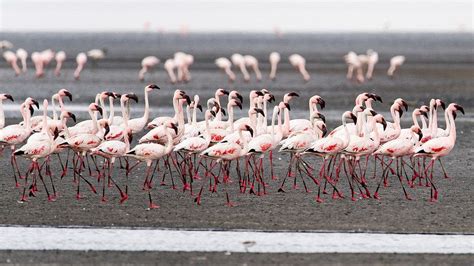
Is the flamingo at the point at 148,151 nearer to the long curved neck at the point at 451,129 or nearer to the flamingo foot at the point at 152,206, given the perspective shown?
the flamingo foot at the point at 152,206

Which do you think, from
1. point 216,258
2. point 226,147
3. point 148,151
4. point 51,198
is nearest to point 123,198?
point 148,151

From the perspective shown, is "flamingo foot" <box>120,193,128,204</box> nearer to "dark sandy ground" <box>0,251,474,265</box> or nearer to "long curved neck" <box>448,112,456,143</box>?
"dark sandy ground" <box>0,251,474,265</box>

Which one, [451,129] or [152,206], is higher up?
[451,129]

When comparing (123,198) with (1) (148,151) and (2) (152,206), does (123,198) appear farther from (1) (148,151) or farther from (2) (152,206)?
(1) (148,151)

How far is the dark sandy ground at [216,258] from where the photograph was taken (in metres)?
10.8

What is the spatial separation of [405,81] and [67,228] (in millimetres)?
31788

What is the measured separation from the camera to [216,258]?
10922 millimetres

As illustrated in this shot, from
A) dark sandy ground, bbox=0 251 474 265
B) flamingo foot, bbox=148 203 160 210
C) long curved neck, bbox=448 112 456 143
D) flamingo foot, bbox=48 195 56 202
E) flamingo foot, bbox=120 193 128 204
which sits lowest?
flamingo foot, bbox=48 195 56 202

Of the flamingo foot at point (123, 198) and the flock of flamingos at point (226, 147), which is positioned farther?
the flock of flamingos at point (226, 147)

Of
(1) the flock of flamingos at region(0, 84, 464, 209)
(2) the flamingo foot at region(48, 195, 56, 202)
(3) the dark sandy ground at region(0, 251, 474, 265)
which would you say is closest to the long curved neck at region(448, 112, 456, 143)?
(1) the flock of flamingos at region(0, 84, 464, 209)

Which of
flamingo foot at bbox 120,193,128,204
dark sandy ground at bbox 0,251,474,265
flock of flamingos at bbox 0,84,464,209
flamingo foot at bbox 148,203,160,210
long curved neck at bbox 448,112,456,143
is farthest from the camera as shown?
long curved neck at bbox 448,112,456,143

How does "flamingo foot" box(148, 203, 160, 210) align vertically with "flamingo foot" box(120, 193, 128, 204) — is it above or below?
above

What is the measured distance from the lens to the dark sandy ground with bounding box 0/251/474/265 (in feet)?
35.3

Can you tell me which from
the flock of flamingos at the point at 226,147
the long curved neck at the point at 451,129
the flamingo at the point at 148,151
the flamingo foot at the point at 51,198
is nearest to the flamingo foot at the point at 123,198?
the flock of flamingos at the point at 226,147
